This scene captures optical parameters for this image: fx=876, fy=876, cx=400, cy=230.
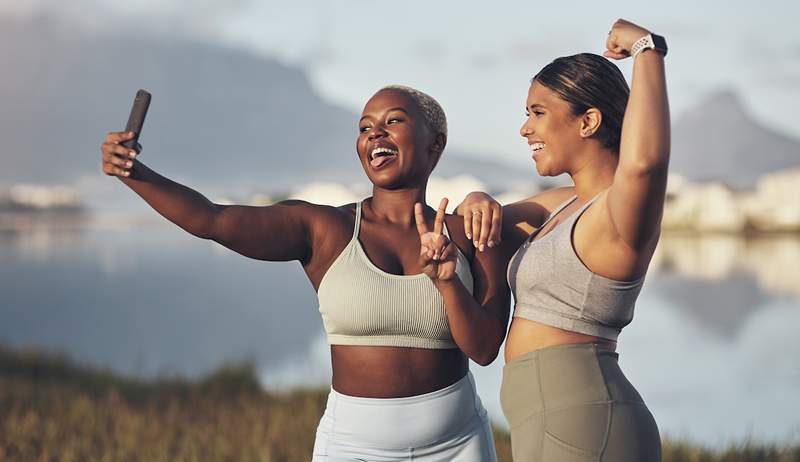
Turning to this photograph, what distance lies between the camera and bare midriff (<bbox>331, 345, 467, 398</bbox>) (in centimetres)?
371

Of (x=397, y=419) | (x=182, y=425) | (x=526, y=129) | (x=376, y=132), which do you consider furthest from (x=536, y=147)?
(x=182, y=425)

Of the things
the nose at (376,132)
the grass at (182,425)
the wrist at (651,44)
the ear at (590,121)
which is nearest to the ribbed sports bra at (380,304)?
the nose at (376,132)

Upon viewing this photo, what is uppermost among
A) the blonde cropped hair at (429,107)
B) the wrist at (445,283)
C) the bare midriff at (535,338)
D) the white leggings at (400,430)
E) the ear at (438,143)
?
the blonde cropped hair at (429,107)

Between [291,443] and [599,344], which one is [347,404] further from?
[291,443]

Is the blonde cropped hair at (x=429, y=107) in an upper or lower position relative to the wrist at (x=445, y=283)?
upper

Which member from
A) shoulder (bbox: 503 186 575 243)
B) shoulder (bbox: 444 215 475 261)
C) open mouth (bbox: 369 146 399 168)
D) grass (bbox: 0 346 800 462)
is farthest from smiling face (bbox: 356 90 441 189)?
grass (bbox: 0 346 800 462)

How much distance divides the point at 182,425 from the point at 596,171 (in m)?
6.99

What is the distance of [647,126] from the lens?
8.96ft

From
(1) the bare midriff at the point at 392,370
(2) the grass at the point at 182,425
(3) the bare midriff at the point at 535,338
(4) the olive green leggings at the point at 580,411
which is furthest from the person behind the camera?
(2) the grass at the point at 182,425

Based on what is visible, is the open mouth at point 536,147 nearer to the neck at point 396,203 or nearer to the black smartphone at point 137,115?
the neck at point 396,203

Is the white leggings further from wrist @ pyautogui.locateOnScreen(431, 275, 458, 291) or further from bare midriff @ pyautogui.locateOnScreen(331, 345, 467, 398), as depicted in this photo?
wrist @ pyautogui.locateOnScreen(431, 275, 458, 291)

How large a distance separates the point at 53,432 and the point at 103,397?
2.74 m

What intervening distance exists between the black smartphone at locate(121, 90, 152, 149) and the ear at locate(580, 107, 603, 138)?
1.78 meters

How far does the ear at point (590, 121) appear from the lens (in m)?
3.31
